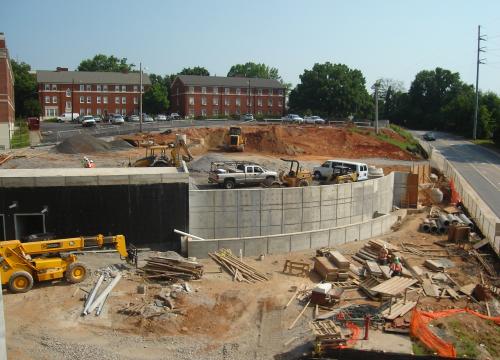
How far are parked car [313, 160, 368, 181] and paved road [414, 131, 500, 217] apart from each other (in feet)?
27.9

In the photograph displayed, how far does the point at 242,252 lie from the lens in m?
24.1

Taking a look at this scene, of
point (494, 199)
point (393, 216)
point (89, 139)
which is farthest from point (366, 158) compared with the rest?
point (89, 139)

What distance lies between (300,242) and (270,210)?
2230 millimetres

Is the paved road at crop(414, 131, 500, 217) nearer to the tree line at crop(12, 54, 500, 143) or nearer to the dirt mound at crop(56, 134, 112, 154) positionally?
the tree line at crop(12, 54, 500, 143)

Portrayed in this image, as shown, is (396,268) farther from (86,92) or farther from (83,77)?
(83,77)

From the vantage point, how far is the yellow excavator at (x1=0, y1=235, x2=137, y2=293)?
58.8 feet

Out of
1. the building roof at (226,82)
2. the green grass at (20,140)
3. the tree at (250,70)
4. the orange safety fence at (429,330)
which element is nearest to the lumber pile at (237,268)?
the orange safety fence at (429,330)

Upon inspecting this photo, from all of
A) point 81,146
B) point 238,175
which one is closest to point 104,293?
point 238,175

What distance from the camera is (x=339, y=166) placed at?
34031 millimetres

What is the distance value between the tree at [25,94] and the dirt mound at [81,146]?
50.8 m

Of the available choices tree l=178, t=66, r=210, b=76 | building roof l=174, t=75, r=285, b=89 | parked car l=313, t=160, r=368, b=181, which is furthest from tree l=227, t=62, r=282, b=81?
parked car l=313, t=160, r=368, b=181

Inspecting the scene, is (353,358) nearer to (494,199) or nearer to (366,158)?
(494,199)

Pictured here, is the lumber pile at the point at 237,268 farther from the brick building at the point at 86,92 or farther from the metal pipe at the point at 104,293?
the brick building at the point at 86,92

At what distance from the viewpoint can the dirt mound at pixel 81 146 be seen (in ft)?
134
